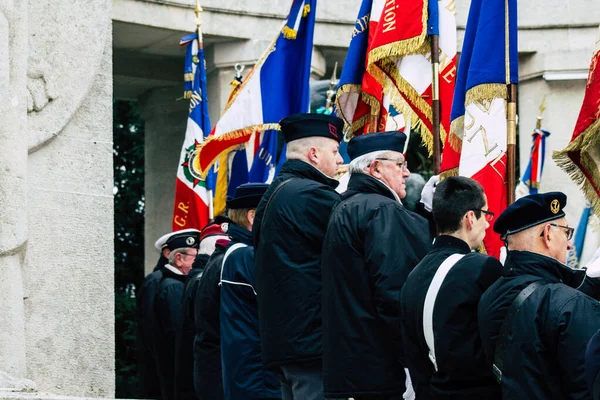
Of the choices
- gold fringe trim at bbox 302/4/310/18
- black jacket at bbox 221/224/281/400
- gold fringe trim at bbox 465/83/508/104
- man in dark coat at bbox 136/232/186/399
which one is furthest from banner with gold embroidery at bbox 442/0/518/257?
man in dark coat at bbox 136/232/186/399

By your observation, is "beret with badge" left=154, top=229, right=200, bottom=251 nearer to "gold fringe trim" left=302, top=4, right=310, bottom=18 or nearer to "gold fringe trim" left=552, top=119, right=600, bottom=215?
"gold fringe trim" left=302, top=4, right=310, bottom=18

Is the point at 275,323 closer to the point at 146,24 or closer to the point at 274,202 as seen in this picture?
the point at 274,202

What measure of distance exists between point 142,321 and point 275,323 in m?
4.99

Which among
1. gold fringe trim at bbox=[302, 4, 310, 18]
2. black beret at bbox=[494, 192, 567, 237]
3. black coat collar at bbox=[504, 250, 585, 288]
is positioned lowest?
black coat collar at bbox=[504, 250, 585, 288]

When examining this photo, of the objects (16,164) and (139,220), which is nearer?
(16,164)

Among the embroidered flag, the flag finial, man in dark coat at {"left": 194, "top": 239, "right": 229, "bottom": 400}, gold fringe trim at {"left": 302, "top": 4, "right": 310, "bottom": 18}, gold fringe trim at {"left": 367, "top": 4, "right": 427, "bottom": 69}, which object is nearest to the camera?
man in dark coat at {"left": 194, "top": 239, "right": 229, "bottom": 400}

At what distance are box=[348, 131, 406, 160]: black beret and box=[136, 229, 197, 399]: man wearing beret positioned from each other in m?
4.48

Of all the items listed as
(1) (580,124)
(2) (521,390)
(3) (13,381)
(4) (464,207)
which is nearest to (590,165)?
(1) (580,124)

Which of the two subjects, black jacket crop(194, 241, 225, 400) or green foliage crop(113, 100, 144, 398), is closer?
black jacket crop(194, 241, 225, 400)

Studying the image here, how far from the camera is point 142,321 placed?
39.0ft

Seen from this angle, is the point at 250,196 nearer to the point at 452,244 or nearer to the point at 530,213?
the point at 452,244

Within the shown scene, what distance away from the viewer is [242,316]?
27.5 ft

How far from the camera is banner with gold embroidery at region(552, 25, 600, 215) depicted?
692cm

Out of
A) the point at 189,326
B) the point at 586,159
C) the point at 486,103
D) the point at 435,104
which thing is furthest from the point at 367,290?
the point at 189,326
